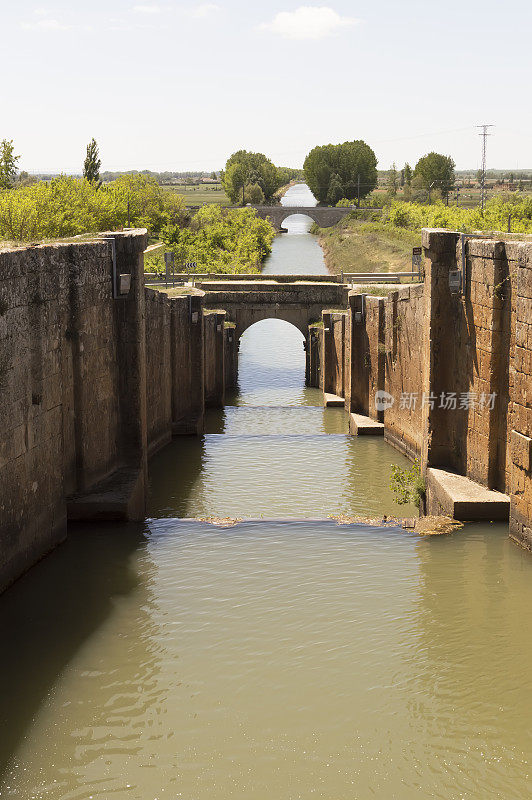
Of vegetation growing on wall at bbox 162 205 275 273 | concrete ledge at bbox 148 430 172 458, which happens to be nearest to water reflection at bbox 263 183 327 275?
vegetation growing on wall at bbox 162 205 275 273

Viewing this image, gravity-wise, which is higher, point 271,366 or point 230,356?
point 230,356

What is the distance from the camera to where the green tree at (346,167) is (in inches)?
4953

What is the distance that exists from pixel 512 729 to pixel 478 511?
4.96m

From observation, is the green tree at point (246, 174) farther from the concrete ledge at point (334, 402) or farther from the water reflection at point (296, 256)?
the concrete ledge at point (334, 402)

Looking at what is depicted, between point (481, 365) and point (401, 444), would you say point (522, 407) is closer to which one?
point (481, 365)

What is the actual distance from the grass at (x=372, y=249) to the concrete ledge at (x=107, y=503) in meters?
41.7

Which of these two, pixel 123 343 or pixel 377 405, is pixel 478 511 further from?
pixel 377 405

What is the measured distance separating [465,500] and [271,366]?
98.3 ft

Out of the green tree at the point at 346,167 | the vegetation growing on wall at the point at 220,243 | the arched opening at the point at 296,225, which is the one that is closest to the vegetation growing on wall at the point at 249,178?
the arched opening at the point at 296,225

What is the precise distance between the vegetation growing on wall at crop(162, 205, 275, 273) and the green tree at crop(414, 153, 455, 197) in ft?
183

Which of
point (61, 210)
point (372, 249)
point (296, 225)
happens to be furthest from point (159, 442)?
point (296, 225)

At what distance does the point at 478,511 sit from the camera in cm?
1240

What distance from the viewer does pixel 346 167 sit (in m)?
126

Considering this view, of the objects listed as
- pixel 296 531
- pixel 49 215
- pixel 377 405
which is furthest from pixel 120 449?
pixel 49 215
